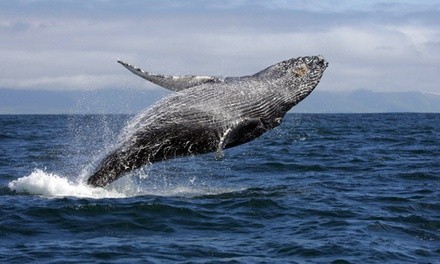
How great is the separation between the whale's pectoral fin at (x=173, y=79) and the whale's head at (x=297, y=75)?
1300mm

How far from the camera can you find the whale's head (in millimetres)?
17094

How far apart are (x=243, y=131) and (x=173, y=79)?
5.71 feet

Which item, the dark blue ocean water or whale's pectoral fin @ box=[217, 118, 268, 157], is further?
whale's pectoral fin @ box=[217, 118, 268, 157]

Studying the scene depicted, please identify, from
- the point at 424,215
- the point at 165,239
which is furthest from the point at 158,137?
the point at 424,215

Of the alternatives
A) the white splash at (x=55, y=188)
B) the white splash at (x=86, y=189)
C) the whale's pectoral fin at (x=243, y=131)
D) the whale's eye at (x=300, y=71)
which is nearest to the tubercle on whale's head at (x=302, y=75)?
the whale's eye at (x=300, y=71)

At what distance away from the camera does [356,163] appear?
28.2 m

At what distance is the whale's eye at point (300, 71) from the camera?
17297 millimetres

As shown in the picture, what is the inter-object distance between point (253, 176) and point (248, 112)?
25.7ft

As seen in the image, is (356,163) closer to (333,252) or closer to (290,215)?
(290,215)

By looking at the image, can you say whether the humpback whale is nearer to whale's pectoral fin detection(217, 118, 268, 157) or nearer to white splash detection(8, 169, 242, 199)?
whale's pectoral fin detection(217, 118, 268, 157)

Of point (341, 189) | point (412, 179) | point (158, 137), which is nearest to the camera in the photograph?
point (158, 137)

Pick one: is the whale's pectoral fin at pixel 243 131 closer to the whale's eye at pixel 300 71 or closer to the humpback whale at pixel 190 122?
the humpback whale at pixel 190 122

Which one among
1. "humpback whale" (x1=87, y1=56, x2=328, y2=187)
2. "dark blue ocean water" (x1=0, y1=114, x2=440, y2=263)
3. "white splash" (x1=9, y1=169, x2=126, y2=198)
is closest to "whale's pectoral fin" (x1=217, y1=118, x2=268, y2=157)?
"humpback whale" (x1=87, y1=56, x2=328, y2=187)

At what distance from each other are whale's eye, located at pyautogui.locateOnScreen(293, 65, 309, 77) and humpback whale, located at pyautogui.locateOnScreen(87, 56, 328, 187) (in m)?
0.89
